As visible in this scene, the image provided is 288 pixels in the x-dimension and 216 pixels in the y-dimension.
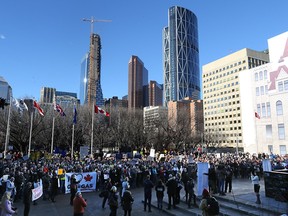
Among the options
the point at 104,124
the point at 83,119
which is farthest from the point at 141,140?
the point at 83,119

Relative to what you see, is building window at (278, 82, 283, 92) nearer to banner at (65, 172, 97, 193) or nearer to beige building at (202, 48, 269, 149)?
banner at (65, 172, 97, 193)

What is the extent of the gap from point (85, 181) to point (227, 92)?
141519mm

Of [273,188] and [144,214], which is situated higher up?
[273,188]

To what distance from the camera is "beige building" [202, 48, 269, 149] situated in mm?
134500

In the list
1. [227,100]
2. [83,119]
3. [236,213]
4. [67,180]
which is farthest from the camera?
[227,100]

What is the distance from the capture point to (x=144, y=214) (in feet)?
41.9

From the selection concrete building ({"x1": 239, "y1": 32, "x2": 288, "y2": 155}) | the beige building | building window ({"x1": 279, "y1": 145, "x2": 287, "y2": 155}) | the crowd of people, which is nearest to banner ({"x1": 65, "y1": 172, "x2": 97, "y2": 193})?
the crowd of people

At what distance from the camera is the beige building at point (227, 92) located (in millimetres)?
134500

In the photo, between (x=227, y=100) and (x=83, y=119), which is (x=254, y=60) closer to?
(x=227, y=100)

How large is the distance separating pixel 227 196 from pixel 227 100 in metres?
142

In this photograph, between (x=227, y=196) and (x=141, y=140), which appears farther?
(x=141, y=140)

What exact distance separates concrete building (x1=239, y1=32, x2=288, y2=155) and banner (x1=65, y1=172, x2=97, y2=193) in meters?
39.2

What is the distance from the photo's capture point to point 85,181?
18.0 metres

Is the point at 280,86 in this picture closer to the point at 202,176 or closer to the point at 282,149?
the point at 282,149
